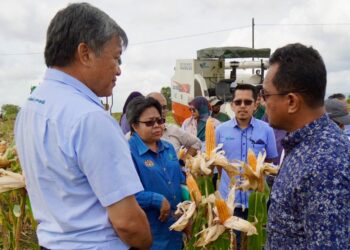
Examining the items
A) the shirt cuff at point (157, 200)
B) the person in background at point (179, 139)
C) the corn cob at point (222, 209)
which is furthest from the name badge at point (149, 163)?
the person in background at point (179, 139)

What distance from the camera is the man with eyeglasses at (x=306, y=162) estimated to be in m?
1.45

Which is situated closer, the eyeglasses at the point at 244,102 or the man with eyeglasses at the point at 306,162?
the man with eyeglasses at the point at 306,162

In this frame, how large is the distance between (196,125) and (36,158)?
3800 millimetres

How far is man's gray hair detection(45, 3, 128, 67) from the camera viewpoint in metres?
1.65

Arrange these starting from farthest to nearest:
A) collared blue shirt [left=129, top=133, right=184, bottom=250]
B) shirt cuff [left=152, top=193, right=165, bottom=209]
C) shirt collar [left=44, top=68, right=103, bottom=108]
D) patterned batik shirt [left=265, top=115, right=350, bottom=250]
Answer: collared blue shirt [left=129, top=133, right=184, bottom=250], shirt cuff [left=152, top=193, right=165, bottom=209], shirt collar [left=44, top=68, right=103, bottom=108], patterned batik shirt [left=265, top=115, right=350, bottom=250]

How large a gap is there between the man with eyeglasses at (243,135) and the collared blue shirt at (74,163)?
79.6 inches

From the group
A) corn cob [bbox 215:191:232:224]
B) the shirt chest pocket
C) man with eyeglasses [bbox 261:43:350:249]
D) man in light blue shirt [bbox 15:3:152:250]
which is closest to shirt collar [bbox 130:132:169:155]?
corn cob [bbox 215:191:232:224]

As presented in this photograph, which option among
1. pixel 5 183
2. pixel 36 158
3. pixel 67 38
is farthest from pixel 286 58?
pixel 5 183

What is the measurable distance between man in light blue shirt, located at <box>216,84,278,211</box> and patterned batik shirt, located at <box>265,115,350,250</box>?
194cm

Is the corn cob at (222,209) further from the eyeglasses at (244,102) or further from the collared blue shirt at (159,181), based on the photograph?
the eyeglasses at (244,102)

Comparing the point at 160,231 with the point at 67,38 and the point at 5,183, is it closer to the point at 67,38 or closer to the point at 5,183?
the point at 5,183

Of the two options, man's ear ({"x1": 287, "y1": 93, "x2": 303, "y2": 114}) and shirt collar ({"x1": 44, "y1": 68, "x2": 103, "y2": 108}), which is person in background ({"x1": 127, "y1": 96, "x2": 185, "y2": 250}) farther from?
man's ear ({"x1": 287, "y1": 93, "x2": 303, "y2": 114})

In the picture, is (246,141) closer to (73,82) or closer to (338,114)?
(338,114)

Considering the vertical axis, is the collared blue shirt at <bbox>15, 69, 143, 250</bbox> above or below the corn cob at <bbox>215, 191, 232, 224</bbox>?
above
